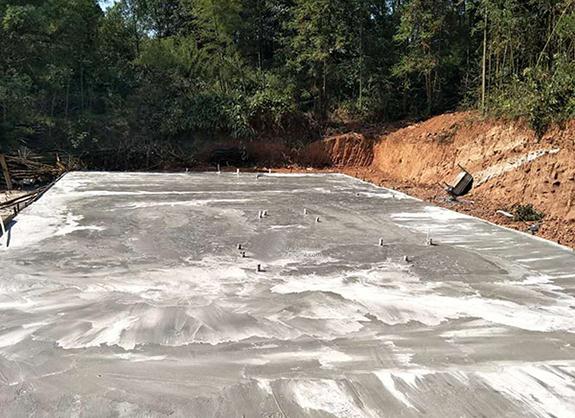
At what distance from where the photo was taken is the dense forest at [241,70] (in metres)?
13.5

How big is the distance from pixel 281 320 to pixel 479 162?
7776 mm

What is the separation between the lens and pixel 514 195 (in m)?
8.43

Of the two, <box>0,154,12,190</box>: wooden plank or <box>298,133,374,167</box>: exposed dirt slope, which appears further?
<box>298,133,374,167</box>: exposed dirt slope

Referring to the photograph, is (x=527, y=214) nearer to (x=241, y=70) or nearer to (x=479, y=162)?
(x=479, y=162)

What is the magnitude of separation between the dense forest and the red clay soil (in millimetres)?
1467

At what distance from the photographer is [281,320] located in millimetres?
3662

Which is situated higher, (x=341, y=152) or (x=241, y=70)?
(x=241, y=70)

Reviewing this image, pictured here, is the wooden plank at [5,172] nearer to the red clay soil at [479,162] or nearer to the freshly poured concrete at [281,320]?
the freshly poured concrete at [281,320]

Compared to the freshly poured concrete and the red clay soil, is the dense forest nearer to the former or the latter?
the red clay soil

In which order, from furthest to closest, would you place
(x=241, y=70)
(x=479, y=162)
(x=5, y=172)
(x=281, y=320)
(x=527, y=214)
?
(x=241, y=70) < (x=5, y=172) < (x=479, y=162) < (x=527, y=214) < (x=281, y=320)

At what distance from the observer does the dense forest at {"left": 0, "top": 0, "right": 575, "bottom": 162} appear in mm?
13508

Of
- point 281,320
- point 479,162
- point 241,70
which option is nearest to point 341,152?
point 241,70

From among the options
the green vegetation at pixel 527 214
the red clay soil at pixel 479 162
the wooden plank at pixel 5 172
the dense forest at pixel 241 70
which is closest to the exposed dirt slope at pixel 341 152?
the red clay soil at pixel 479 162

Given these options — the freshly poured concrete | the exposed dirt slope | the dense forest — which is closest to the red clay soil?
the exposed dirt slope
